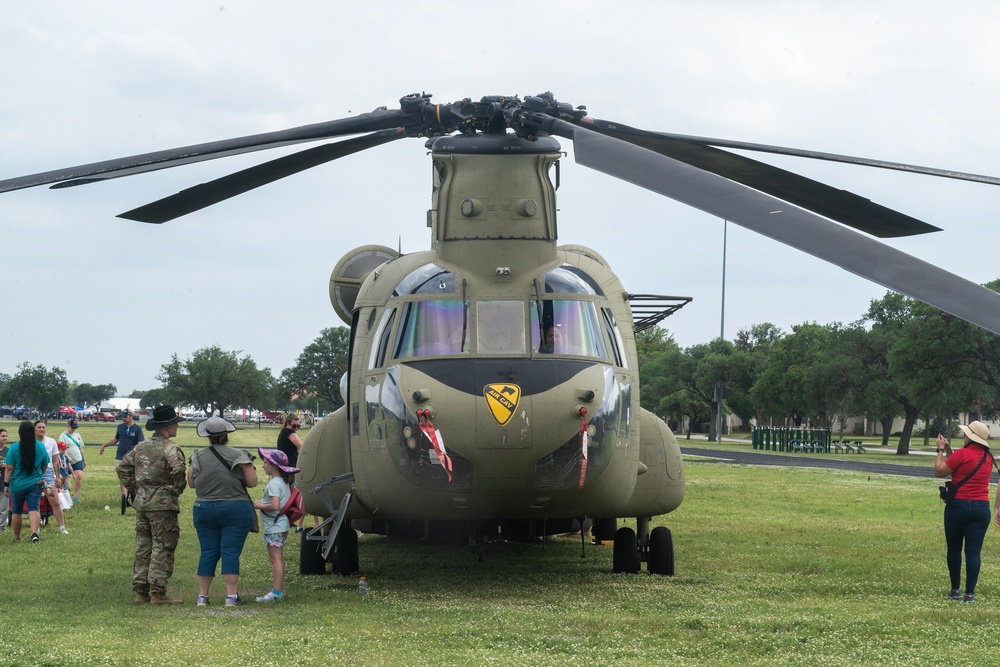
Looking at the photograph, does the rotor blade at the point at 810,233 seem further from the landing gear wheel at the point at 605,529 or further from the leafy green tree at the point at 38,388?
the leafy green tree at the point at 38,388

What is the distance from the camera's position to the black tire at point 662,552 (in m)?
13.1

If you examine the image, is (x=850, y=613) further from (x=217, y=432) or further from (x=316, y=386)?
(x=316, y=386)

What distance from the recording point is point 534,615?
33.2 ft

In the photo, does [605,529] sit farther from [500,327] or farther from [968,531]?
[968,531]

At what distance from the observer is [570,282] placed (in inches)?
454

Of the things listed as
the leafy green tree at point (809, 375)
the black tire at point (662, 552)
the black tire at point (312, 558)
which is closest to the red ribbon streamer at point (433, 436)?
the black tire at point (312, 558)

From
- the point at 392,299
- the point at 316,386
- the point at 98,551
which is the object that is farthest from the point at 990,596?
the point at 316,386

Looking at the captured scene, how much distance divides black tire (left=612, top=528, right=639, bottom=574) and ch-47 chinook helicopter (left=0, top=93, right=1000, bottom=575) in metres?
0.49

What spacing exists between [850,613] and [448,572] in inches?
190

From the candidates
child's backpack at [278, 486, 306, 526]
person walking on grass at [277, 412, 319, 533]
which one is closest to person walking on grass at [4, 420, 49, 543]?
person walking on grass at [277, 412, 319, 533]

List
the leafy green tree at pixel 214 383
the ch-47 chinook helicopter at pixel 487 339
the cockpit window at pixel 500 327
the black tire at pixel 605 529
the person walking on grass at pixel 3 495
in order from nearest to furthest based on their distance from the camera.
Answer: the ch-47 chinook helicopter at pixel 487 339 < the cockpit window at pixel 500 327 < the black tire at pixel 605 529 < the person walking on grass at pixel 3 495 < the leafy green tree at pixel 214 383

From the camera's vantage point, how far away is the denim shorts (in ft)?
52.5

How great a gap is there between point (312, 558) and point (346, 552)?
1.34 feet

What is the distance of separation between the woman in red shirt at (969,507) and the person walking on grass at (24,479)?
11660 millimetres
